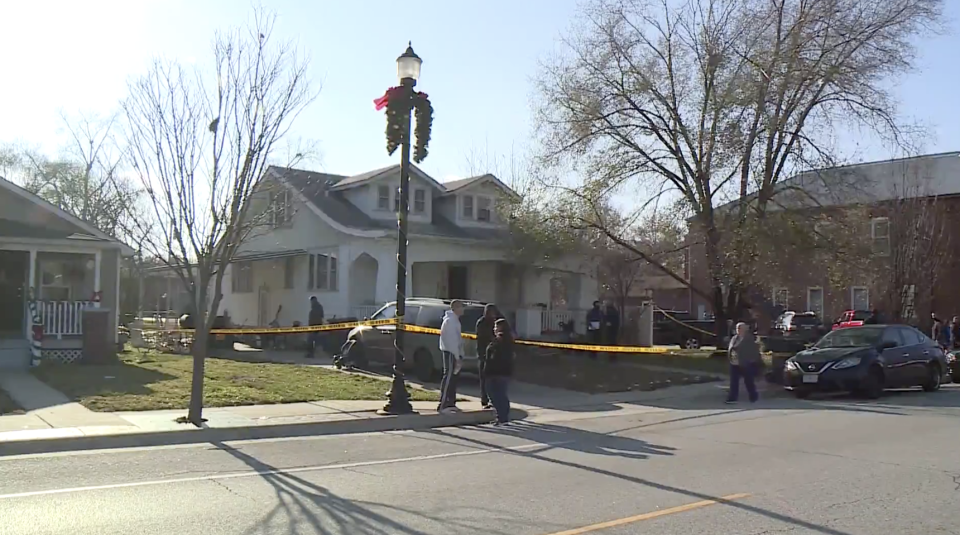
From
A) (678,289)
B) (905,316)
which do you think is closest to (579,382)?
(905,316)

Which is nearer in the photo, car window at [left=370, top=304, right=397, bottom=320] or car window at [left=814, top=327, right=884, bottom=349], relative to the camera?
car window at [left=814, top=327, right=884, bottom=349]

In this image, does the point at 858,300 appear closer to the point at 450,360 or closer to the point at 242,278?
the point at 242,278

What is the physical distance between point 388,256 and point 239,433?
16110mm

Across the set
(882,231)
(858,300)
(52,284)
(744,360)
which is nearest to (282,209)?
(52,284)

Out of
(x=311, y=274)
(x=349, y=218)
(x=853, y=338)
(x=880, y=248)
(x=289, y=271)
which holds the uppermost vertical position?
(x=349, y=218)

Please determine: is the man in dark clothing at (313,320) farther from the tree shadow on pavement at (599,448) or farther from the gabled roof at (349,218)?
the tree shadow on pavement at (599,448)

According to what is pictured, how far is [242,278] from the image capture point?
3631 centimetres

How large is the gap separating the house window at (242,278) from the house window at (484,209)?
30.7 ft

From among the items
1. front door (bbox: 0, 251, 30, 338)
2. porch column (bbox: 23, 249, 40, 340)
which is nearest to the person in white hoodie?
porch column (bbox: 23, 249, 40, 340)

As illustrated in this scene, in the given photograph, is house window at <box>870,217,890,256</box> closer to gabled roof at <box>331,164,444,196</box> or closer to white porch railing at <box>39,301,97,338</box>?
gabled roof at <box>331,164,444,196</box>

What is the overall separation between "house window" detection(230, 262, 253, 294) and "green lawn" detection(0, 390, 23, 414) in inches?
799

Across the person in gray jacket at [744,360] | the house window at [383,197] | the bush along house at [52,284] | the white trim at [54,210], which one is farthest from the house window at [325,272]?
the person in gray jacket at [744,360]

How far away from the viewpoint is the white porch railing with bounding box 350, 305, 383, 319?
89.2 ft

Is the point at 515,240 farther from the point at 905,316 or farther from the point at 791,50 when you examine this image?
the point at 905,316
